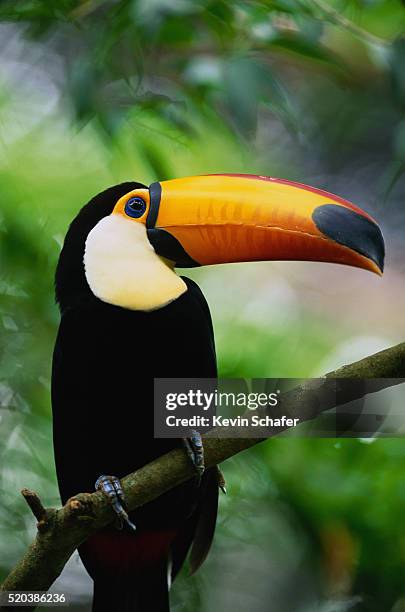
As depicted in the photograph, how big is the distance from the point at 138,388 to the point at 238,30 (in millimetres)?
915

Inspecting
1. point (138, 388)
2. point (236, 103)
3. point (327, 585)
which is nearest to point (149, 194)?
point (236, 103)

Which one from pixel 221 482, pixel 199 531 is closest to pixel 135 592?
pixel 199 531

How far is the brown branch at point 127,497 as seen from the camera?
5.01ft

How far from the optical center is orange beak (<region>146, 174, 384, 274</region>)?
186cm

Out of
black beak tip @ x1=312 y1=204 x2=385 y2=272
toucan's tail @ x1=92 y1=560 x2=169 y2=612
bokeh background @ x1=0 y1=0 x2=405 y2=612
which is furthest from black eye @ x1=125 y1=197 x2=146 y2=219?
toucan's tail @ x1=92 y1=560 x2=169 y2=612

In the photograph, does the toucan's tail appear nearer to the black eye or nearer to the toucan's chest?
the toucan's chest

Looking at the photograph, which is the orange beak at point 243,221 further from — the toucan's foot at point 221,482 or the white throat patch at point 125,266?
the toucan's foot at point 221,482

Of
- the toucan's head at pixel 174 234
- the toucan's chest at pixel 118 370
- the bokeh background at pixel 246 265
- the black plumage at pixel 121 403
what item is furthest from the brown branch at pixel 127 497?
the bokeh background at pixel 246 265

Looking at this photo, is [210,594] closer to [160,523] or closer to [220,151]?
[160,523]

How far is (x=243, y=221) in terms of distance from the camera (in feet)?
6.45

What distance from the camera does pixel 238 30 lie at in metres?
2.10

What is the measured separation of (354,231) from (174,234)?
44 centimetres

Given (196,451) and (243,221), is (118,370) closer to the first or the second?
(196,451)

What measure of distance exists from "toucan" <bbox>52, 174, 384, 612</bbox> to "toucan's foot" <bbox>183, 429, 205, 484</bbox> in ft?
0.42
